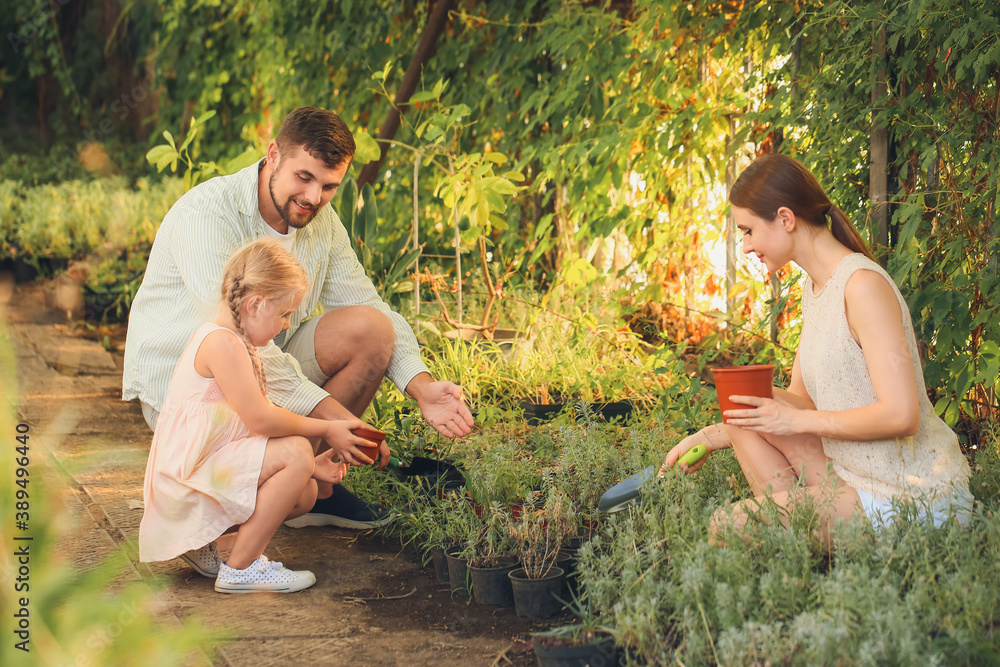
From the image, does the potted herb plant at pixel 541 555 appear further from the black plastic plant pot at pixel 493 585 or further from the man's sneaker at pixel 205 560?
the man's sneaker at pixel 205 560

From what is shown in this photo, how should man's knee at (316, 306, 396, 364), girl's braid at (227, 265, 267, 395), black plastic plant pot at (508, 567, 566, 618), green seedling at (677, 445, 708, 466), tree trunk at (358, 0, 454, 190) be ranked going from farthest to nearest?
tree trunk at (358, 0, 454, 190), man's knee at (316, 306, 396, 364), girl's braid at (227, 265, 267, 395), green seedling at (677, 445, 708, 466), black plastic plant pot at (508, 567, 566, 618)

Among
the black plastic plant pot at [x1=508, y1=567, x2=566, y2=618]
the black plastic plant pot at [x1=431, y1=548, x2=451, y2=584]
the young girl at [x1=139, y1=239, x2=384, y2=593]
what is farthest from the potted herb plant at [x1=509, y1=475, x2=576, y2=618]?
the young girl at [x1=139, y1=239, x2=384, y2=593]

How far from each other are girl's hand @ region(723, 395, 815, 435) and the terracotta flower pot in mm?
15

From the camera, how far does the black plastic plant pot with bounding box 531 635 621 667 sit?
167cm

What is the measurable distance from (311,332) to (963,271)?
211 cm

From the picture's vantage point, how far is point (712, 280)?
15.5 feet

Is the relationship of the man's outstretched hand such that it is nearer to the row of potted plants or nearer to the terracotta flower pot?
the row of potted plants

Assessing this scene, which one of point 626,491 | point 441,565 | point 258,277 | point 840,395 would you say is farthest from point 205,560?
point 840,395

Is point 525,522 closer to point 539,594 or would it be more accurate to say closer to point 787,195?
point 539,594

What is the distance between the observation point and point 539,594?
2.02 m

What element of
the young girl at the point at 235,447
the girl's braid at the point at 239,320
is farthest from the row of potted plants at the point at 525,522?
the girl's braid at the point at 239,320

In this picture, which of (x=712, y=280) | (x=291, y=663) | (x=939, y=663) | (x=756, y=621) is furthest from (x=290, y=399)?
(x=712, y=280)

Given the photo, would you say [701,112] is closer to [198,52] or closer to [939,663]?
[939,663]

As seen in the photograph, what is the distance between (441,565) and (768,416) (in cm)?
96
